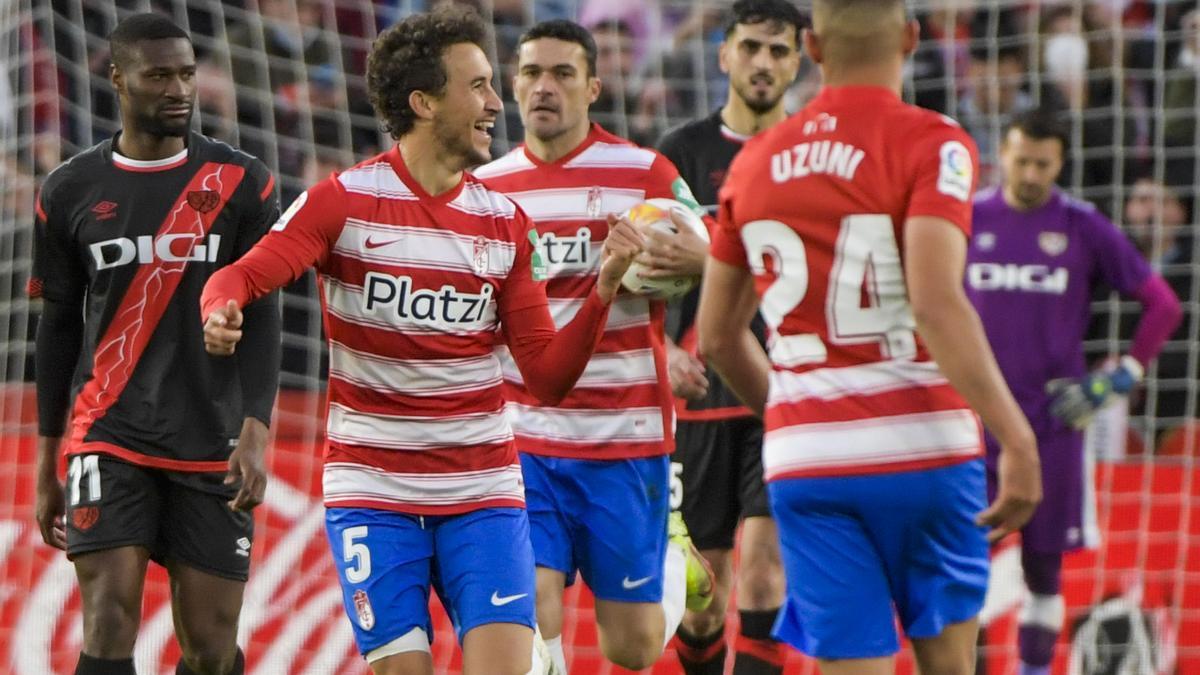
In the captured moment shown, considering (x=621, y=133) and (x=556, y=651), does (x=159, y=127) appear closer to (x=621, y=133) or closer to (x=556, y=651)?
(x=556, y=651)

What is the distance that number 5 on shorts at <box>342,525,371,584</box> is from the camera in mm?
4457

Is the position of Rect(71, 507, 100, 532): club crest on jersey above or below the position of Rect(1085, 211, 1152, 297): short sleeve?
below

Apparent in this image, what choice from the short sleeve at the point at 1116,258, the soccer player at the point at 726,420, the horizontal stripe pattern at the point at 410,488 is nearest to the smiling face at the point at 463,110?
the horizontal stripe pattern at the point at 410,488

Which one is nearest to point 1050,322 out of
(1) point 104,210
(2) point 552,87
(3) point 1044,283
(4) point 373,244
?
(3) point 1044,283

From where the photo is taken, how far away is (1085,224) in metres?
7.19

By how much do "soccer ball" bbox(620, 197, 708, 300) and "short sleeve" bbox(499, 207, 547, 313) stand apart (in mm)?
347

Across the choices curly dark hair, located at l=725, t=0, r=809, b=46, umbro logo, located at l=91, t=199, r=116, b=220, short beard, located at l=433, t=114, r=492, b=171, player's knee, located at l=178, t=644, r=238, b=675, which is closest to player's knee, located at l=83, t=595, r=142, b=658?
player's knee, located at l=178, t=644, r=238, b=675

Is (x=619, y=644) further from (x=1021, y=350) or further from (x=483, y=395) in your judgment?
(x=1021, y=350)

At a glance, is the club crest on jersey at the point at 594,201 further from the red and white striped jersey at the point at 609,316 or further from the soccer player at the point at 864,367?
the soccer player at the point at 864,367

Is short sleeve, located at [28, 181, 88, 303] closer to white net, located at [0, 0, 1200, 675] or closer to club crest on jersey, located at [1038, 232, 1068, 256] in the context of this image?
white net, located at [0, 0, 1200, 675]

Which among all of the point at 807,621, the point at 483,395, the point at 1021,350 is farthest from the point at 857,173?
the point at 1021,350

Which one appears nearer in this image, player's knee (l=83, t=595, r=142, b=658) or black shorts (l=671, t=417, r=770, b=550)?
player's knee (l=83, t=595, r=142, b=658)

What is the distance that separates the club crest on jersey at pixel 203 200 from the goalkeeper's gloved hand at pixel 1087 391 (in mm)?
3452

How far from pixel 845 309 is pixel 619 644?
2415 mm
